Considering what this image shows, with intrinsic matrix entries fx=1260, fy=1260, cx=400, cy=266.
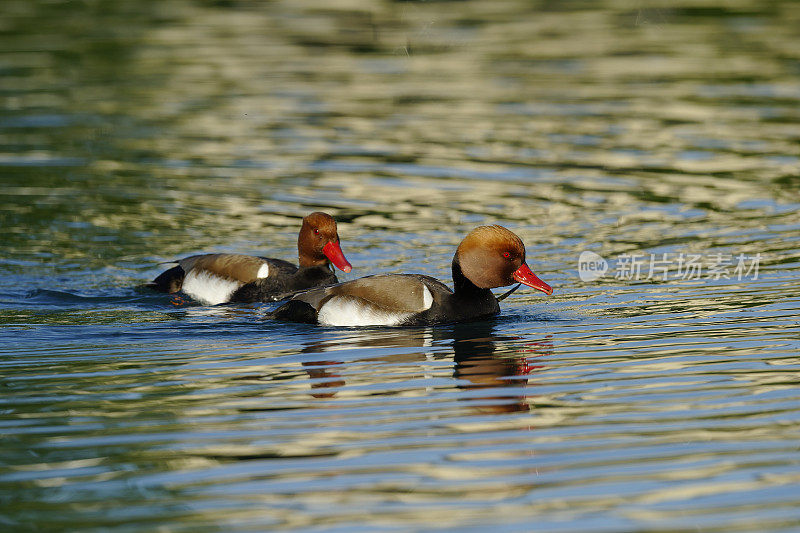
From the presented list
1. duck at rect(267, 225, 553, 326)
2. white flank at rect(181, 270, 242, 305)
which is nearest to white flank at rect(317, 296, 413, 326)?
duck at rect(267, 225, 553, 326)

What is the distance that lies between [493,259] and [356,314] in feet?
4.43

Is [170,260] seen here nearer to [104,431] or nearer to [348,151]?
[348,151]

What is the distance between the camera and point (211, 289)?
13.1 metres

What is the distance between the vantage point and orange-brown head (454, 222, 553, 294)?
11.5 meters

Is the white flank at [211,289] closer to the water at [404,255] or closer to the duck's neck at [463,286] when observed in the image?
the water at [404,255]

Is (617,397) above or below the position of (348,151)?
below

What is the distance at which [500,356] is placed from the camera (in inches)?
406

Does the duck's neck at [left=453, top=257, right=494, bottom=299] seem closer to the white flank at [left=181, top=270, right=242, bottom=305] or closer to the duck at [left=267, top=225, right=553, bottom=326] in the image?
the duck at [left=267, top=225, right=553, bottom=326]

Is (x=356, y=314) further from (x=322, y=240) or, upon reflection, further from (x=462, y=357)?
(x=322, y=240)

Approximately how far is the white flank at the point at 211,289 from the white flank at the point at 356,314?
71.2 inches

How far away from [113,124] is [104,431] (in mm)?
14469

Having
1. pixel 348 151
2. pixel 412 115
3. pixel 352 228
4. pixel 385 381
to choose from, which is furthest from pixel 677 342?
pixel 412 115

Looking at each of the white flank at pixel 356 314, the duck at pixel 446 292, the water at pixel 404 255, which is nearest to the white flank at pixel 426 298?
the duck at pixel 446 292

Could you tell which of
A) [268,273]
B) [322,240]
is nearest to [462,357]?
[322,240]
